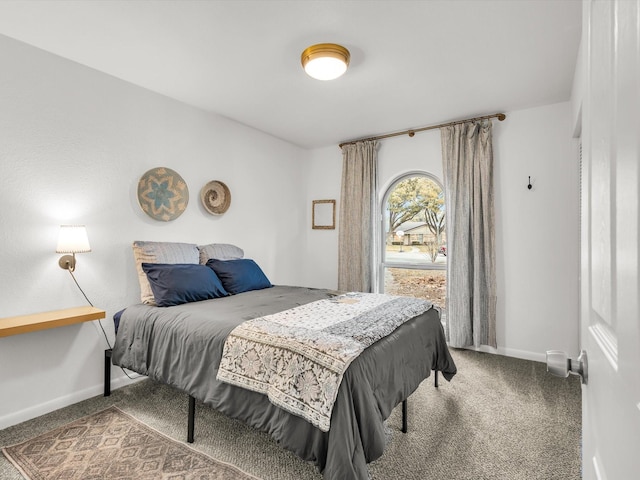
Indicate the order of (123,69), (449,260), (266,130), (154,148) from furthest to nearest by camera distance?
(266,130)
(449,260)
(154,148)
(123,69)

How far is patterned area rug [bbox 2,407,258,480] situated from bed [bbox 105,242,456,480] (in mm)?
222

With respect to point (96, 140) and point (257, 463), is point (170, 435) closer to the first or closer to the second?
point (257, 463)

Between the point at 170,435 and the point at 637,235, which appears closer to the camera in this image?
the point at 637,235

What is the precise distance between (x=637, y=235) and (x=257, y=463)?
6.89 ft

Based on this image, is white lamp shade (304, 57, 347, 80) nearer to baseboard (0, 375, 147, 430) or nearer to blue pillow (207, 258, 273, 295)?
blue pillow (207, 258, 273, 295)

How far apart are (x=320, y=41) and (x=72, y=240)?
2.30 meters

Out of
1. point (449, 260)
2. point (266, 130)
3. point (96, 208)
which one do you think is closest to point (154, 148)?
point (96, 208)

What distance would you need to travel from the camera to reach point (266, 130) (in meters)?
4.37

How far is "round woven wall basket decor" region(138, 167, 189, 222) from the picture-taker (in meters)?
3.12

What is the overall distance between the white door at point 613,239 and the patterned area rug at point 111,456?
177cm

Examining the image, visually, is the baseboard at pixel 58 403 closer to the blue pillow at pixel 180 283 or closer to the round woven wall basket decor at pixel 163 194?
the blue pillow at pixel 180 283

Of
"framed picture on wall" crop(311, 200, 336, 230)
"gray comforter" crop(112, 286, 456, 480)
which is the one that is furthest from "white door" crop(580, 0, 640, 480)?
"framed picture on wall" crop(311, 200, 336, 230)

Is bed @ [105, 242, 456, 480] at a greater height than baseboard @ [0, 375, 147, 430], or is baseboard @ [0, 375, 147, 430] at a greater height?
Result: bed @ [105, 242, 456, 480]

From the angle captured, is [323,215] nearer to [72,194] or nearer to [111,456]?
[72,194]
